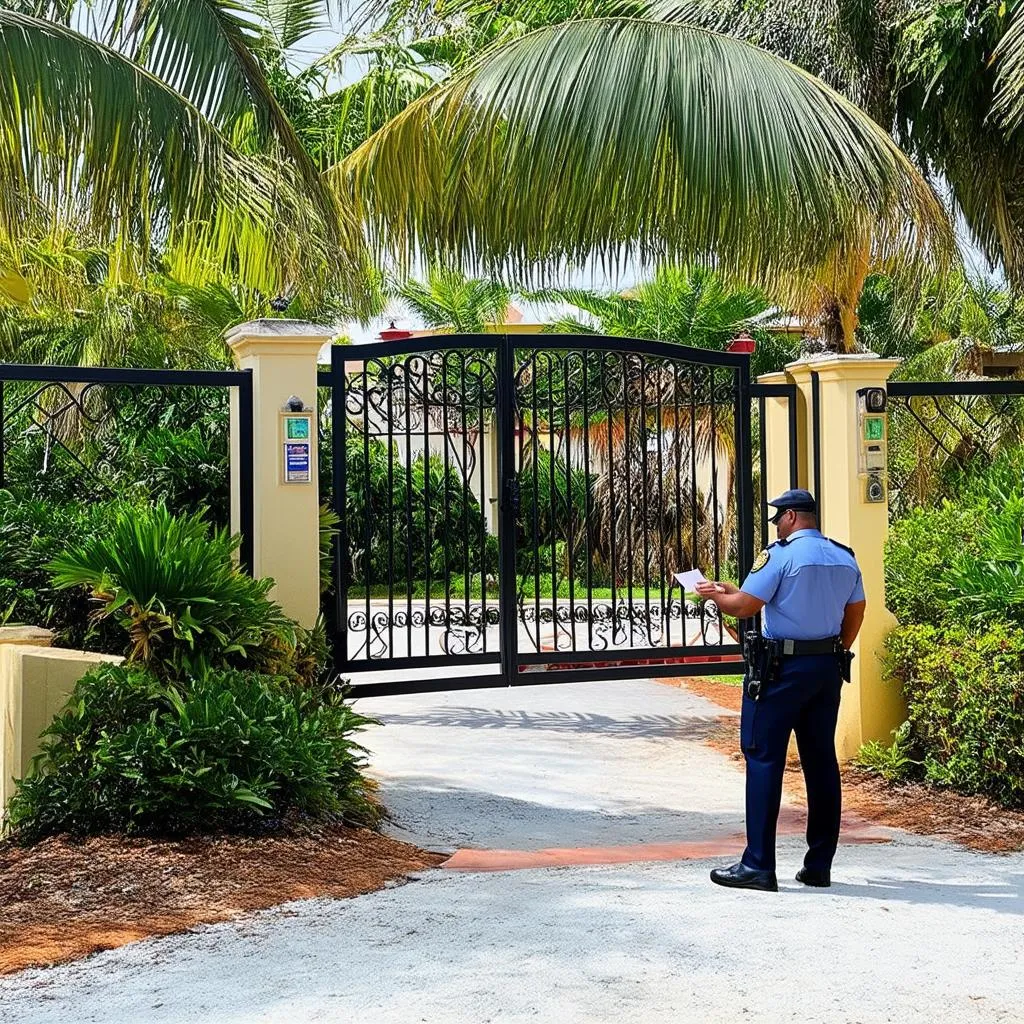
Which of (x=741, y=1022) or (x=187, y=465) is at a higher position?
(x=187, y=465)

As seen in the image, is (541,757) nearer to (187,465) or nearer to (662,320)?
(187,465)

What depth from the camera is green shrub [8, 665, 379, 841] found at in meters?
6.18

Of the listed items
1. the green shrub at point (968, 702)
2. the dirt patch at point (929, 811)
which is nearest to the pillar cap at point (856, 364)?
the green shrub at point (968, 702)

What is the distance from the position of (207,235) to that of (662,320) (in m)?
14.8

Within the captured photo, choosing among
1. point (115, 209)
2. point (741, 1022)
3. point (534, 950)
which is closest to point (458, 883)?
point (534, 950)

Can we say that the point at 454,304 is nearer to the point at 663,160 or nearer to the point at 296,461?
the point at 663,160

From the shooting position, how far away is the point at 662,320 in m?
22.3

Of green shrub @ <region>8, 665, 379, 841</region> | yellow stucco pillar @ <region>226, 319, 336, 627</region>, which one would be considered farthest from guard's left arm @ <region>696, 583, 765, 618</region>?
yellow stucco pillar @ <region>226, 319, 336, 627</region>

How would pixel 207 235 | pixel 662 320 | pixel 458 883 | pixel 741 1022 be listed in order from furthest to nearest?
pixel 662 320, pixel 207 235, pixel 458 883, pixel 741 1022

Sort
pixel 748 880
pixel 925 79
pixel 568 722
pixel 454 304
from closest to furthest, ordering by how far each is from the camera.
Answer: pixel 748 880 < pixel 568 722 < pixel 925 79 < pixel 454 304

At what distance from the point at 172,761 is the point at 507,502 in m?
3.14

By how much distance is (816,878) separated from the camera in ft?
19.9

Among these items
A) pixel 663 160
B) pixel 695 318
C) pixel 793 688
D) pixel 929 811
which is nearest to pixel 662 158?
pixel 663 160

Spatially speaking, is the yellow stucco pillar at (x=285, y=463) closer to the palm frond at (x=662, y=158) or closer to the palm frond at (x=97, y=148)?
the palm frond at (x=97, y=148)
